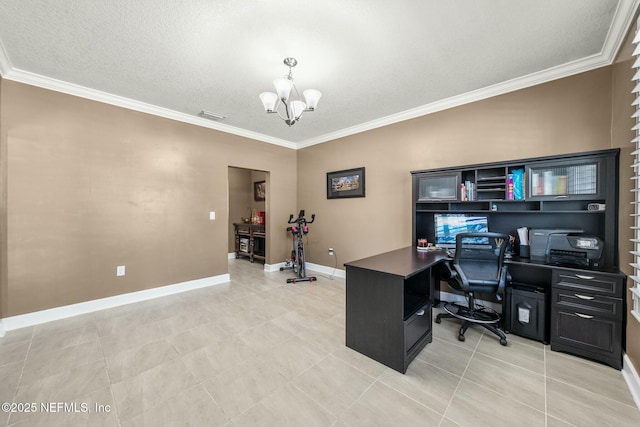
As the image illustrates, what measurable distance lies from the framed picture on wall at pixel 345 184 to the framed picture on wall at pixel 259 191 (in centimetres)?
229

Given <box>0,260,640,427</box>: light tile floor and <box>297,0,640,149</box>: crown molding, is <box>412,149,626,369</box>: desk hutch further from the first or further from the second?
<box>297,0,640,149</box>: crown molding

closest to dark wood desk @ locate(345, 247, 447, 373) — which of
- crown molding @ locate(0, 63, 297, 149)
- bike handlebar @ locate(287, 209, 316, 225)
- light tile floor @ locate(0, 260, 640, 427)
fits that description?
light tile floor @ locate(0, 260, 640, 427)

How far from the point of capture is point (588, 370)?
→ 6.25 feet

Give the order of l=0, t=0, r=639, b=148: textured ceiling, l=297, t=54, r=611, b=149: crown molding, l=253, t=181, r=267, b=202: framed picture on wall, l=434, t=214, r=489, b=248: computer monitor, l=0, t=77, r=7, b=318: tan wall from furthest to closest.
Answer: l=253, t=181, r=267, b=202: framed picture on wall → l=434, t=214, r=489, b=248: computer monitor → l=0, t=77, r=7, b=318: tan wall → l=297, t=54, r=611, b=149: crown molding → l=0, t=0, r=639, b=148: textured ceiling

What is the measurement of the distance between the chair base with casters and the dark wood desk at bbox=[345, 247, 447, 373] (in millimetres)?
403

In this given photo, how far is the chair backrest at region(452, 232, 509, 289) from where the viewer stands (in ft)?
7.57

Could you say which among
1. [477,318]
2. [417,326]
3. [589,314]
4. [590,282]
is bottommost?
[477,318]

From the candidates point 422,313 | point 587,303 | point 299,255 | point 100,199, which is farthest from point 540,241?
point 100,199

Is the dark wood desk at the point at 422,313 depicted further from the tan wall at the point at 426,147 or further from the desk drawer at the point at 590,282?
the tan wall at the point at 426,147

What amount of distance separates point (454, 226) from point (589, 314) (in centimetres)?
136

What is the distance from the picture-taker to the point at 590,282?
6.54 feet

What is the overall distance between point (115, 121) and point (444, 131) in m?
4.42

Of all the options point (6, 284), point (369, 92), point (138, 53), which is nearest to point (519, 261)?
point (369, 92)

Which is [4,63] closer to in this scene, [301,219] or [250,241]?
[301,219]
